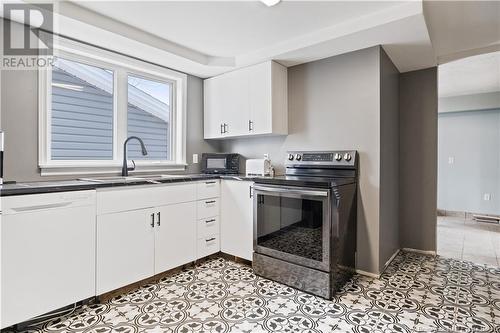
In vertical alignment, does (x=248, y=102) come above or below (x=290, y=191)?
above

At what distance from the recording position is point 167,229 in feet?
8.21

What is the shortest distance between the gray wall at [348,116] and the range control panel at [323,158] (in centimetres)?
8

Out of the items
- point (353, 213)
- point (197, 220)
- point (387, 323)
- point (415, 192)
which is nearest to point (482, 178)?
point (415, 192)

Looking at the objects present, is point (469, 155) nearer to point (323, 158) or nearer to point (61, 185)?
point (323, 158)

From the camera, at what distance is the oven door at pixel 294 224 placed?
7.13 feet

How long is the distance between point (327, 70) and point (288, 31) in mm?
620

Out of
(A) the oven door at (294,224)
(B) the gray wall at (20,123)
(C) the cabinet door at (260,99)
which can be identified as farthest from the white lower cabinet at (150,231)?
(C) the cabinet door at (260,99)

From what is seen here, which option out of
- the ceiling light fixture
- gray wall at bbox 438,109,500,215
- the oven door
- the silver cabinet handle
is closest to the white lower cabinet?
the silver cabinet handle

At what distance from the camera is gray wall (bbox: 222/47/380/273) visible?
2.52 m

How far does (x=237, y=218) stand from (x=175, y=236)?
0.67 m

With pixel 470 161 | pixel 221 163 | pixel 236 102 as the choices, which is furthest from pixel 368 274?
pixel 470 161

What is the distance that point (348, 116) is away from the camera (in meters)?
2.67

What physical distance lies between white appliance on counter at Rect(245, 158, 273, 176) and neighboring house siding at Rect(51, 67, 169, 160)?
4.15 feet

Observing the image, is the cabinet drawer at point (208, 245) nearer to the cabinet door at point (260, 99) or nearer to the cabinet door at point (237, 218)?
the cabinet door at point (237, 218)
